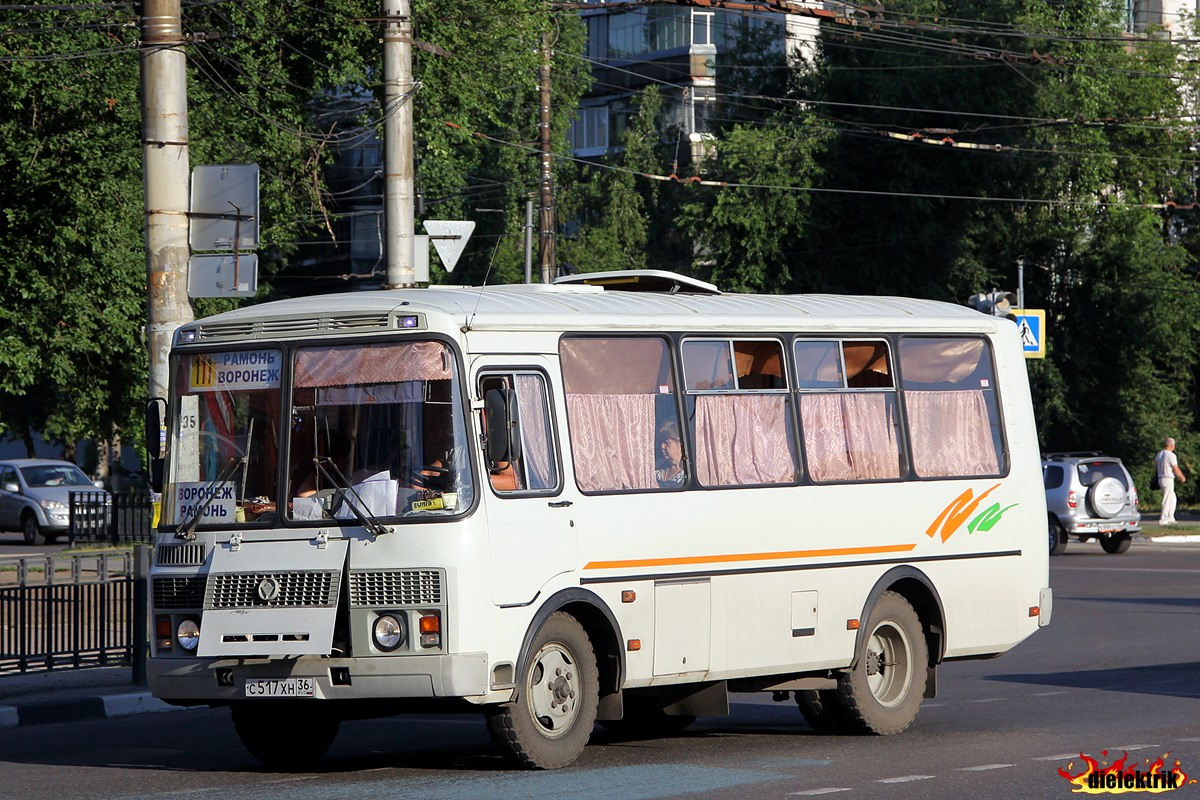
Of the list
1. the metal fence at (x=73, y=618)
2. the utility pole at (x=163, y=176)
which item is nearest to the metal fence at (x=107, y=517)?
the metal fence at (x=73, y=618)

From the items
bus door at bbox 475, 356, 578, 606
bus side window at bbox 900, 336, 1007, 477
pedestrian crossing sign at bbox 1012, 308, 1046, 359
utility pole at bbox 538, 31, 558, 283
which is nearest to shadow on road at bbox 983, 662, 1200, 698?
bus side window at bbox 900, 336, 1007, 477

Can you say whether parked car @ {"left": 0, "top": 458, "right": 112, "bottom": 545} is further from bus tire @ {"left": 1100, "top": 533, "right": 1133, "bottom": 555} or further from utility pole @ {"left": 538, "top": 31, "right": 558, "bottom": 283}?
bus tire @ {"left": 1100, "top": 533, "right": 1133, "bottom": 555}

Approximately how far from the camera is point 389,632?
32.8 ft

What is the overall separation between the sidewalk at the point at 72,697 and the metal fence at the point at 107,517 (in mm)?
17179

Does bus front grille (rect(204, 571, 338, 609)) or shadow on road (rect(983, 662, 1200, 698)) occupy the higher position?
bus front grille (rect(204, 571, 338, 609))

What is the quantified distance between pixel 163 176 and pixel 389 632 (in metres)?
5.94

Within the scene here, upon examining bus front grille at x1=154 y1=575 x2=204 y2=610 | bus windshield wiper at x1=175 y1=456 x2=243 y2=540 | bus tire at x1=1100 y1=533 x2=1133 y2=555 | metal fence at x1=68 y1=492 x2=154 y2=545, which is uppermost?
bus windshield wiper at x1=175 y1=456 x2=243 y2=540

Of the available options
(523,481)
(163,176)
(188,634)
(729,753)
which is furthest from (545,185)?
(188,634)

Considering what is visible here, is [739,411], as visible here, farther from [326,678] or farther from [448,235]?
[448,235]

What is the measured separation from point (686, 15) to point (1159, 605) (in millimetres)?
44283

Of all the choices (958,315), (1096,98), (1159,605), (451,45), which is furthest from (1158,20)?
(958,315)

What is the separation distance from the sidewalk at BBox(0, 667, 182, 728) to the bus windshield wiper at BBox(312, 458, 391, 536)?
4803 millimetres

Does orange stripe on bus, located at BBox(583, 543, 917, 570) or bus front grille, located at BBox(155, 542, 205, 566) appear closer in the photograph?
bus front grille, located at BBox(155, 542, 205, 566)

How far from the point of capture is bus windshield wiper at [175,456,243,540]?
10609 millimetres
